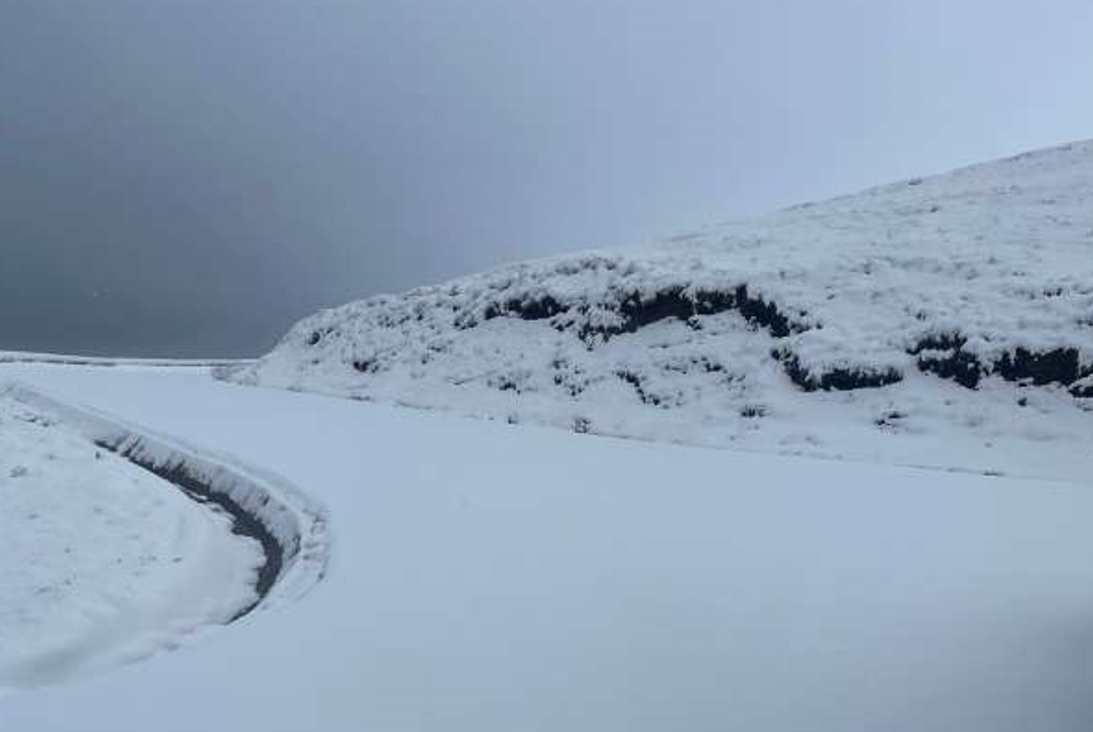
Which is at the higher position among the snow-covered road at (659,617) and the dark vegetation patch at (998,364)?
the dark vegetation patch at (998,364)

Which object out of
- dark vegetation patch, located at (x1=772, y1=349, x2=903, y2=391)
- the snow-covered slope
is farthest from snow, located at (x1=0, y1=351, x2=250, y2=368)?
dark vegetation patch, located at (x1=772, y1=349, x2=903, y2=391)

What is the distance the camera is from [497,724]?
5.08m

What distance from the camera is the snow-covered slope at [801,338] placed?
16312 millimetres

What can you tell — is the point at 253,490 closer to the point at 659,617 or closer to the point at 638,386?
the point at 659,617

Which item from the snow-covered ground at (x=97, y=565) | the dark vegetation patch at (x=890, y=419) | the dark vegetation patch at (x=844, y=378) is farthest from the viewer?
the dark vegetation patch at (x=844, y=378)

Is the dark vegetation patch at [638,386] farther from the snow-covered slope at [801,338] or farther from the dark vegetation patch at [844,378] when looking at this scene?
the dark vegetation patch at [844,378]

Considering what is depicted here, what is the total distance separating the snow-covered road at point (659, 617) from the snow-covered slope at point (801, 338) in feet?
12.6

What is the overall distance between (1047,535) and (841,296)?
44.4ft

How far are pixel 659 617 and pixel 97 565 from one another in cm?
592

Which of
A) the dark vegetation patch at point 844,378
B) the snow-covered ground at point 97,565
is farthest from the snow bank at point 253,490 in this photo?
the dark vegetation patch at point 844,378

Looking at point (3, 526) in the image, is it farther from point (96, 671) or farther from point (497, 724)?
point (497, 724)

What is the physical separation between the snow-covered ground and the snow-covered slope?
10133mm

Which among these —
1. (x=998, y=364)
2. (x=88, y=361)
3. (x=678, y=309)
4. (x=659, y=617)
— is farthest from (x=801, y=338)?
(x=88, y=361)

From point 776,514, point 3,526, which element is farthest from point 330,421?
point 776,514
